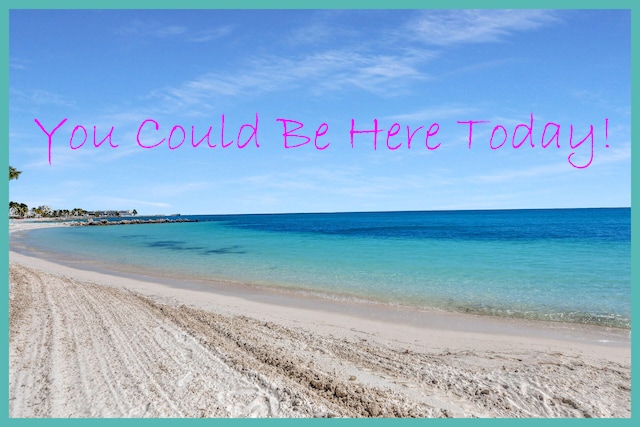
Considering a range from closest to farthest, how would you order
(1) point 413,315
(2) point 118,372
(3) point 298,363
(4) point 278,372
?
(2) point 118,372 < (4) point 278,372 < (3) point 298,363 < (1) point 413,315

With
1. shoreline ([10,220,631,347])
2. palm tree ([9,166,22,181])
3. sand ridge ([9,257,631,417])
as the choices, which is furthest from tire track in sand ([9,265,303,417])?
palm tree ([9,166,22,181])

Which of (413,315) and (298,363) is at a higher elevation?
(298,363)

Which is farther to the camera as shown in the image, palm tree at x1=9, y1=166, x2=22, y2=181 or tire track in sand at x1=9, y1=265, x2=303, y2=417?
palm tree at x1=9, y1=166, x2=22, y2=181

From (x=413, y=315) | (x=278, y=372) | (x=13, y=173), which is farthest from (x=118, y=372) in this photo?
(x=13, y=173)

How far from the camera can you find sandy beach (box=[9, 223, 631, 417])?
532 centimetres

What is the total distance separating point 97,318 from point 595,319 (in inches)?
508

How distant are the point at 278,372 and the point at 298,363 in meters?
0.53

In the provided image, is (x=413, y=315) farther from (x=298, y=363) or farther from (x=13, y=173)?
(x=13, y=173)

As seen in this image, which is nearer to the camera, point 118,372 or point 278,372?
point 118,372

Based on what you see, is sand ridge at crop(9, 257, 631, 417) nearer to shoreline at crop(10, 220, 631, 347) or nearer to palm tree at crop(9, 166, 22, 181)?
shoreline at crop(10, 220, 631, 347)

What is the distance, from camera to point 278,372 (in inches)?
247

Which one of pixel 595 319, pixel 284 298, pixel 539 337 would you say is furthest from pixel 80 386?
pixel 595 319

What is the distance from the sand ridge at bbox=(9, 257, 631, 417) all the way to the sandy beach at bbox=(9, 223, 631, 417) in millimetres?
25

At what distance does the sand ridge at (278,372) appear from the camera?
5.28 meters
